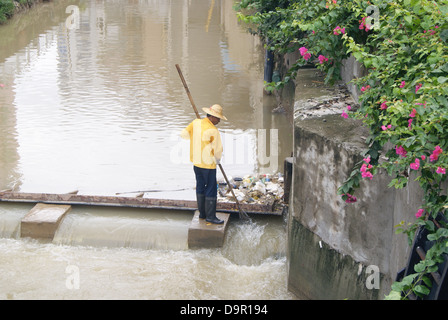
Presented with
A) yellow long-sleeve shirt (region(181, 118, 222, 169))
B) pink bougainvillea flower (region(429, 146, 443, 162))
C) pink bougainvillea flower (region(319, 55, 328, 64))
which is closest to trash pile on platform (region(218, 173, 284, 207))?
yellow long-sleeve shirt (region(181, 118, 222, 169))

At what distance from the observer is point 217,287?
6176 millimetres

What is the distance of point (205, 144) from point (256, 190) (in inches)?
60.6

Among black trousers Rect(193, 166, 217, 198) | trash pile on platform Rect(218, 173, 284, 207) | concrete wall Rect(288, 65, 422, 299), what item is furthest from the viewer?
trash pile on platform Rect(218, 173, 284, 207)

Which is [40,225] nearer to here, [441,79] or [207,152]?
[207,152]

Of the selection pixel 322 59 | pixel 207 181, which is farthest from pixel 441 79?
pixel 207 181

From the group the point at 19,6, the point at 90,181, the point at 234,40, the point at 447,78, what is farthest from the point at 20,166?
the point at 19,6

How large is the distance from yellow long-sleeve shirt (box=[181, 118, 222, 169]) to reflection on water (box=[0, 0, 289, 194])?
2022 millimetres

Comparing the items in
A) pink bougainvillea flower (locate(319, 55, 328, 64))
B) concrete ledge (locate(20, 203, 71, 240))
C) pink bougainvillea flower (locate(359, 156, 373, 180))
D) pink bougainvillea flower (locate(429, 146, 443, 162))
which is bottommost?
concrete ledge (locate(20, 203, 71, 240))

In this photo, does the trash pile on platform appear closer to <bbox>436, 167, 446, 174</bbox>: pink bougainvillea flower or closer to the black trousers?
the black trousers

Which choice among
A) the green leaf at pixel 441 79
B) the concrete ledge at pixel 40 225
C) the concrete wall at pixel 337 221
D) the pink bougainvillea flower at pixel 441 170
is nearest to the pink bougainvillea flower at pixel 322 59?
the concrete wall at pixel 337 221

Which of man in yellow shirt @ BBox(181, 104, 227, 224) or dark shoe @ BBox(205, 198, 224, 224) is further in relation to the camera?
dark shoe @ BBox(205, 198, 224, 224)

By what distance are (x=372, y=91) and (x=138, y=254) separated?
370 centimetres

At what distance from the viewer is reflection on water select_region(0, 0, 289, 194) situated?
917 centimetres

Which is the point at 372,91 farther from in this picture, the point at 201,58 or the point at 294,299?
the point at 201,58
